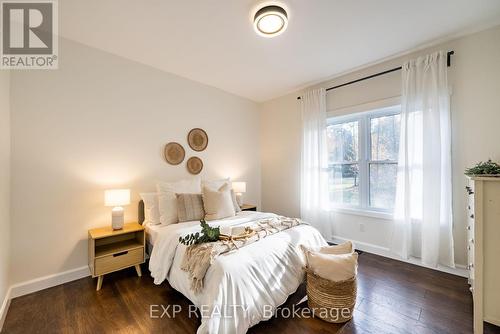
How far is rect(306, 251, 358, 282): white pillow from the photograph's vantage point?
1664 mm

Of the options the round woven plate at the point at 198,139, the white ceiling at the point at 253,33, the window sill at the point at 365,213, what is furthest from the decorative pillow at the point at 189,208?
the window sill at the point at 365,213

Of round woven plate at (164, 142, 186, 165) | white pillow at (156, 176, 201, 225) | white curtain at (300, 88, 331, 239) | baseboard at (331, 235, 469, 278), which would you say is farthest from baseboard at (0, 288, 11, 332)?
baseboard at (331, 235, 469, 278)

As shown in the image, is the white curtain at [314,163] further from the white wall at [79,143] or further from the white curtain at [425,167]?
the white wall at [79,143]

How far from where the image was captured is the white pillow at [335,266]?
5.46ft

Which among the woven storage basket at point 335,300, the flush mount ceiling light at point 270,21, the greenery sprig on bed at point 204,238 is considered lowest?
the woven storage basket at point 335,300

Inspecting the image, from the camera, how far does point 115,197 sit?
2314 millimetres

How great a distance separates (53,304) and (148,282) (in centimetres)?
79

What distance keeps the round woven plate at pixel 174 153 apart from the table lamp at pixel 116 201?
885 mm

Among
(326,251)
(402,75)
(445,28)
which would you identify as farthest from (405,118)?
(326,251)

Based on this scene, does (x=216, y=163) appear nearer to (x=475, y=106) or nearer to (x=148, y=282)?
(x=148, y=282)

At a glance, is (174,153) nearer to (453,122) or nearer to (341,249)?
(341,249)

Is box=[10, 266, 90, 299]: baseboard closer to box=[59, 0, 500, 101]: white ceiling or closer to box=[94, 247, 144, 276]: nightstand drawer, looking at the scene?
box=[94, 247, 144, 276]: nightstand drawer

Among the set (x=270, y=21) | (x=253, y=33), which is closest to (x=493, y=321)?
(x=270, y=21)

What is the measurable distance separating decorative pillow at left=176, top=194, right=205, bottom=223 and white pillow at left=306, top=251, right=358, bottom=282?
146 cm
